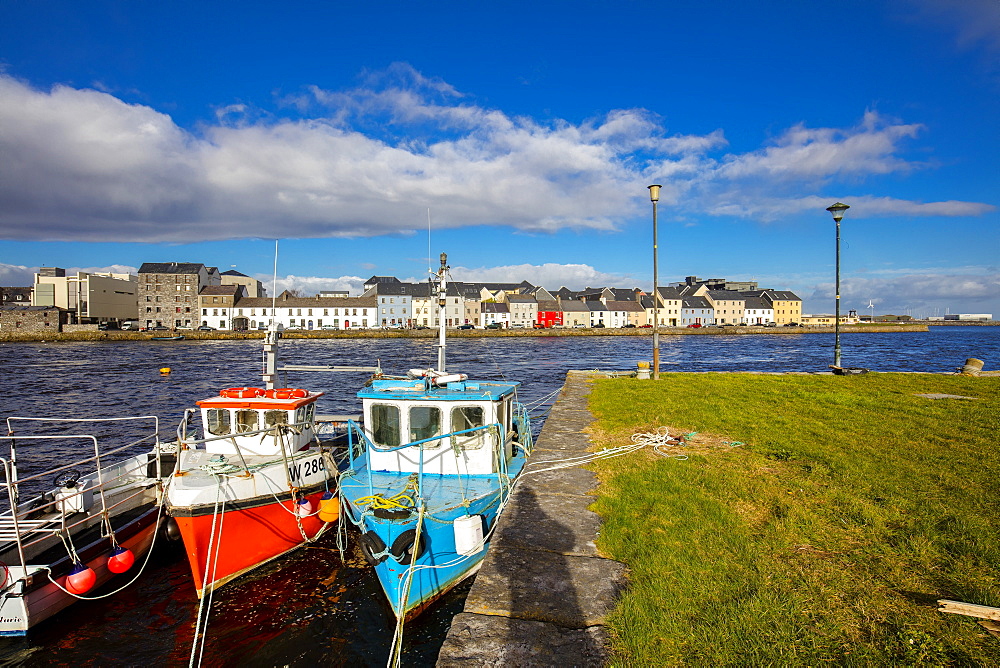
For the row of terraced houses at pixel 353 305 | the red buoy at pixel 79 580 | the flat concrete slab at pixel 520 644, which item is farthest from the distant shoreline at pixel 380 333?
the flat concrete slab at pixel 520 644

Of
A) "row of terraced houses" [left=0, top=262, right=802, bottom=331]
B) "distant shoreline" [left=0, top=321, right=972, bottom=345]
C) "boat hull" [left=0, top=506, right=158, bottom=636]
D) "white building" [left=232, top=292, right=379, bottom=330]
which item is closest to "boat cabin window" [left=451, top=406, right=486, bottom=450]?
"boat hull" [left=0, top=506, right=158, bottom=636]

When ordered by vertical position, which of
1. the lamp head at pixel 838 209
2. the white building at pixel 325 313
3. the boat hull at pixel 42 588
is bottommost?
the boat hull at pixel 42 588

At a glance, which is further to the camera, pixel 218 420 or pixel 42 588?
pixel 218 420

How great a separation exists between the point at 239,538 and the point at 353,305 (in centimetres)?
11066

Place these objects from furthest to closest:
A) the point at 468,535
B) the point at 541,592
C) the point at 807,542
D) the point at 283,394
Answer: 1. the point at 283,394
2. the point at 468,535
3. the point at 807,542
4. the point at 541,592

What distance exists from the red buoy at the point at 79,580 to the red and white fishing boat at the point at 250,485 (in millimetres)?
1398

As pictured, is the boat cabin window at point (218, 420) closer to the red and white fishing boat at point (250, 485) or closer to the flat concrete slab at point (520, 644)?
the red and white fishing boat at point (250, 485)

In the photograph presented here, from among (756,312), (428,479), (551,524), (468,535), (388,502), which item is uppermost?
(756,312)

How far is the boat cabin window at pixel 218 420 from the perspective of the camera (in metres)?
12.3

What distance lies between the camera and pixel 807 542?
605cm

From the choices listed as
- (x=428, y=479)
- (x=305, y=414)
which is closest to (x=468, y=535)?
(x=428, y=479)

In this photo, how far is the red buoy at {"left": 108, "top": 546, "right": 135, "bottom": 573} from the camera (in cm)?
976

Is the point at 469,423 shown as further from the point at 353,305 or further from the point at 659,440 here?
the point at 353,305

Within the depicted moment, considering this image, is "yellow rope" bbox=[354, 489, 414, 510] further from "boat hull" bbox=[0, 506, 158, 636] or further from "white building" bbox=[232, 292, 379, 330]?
"white building" bbox=[232, 292, 379, 330]
